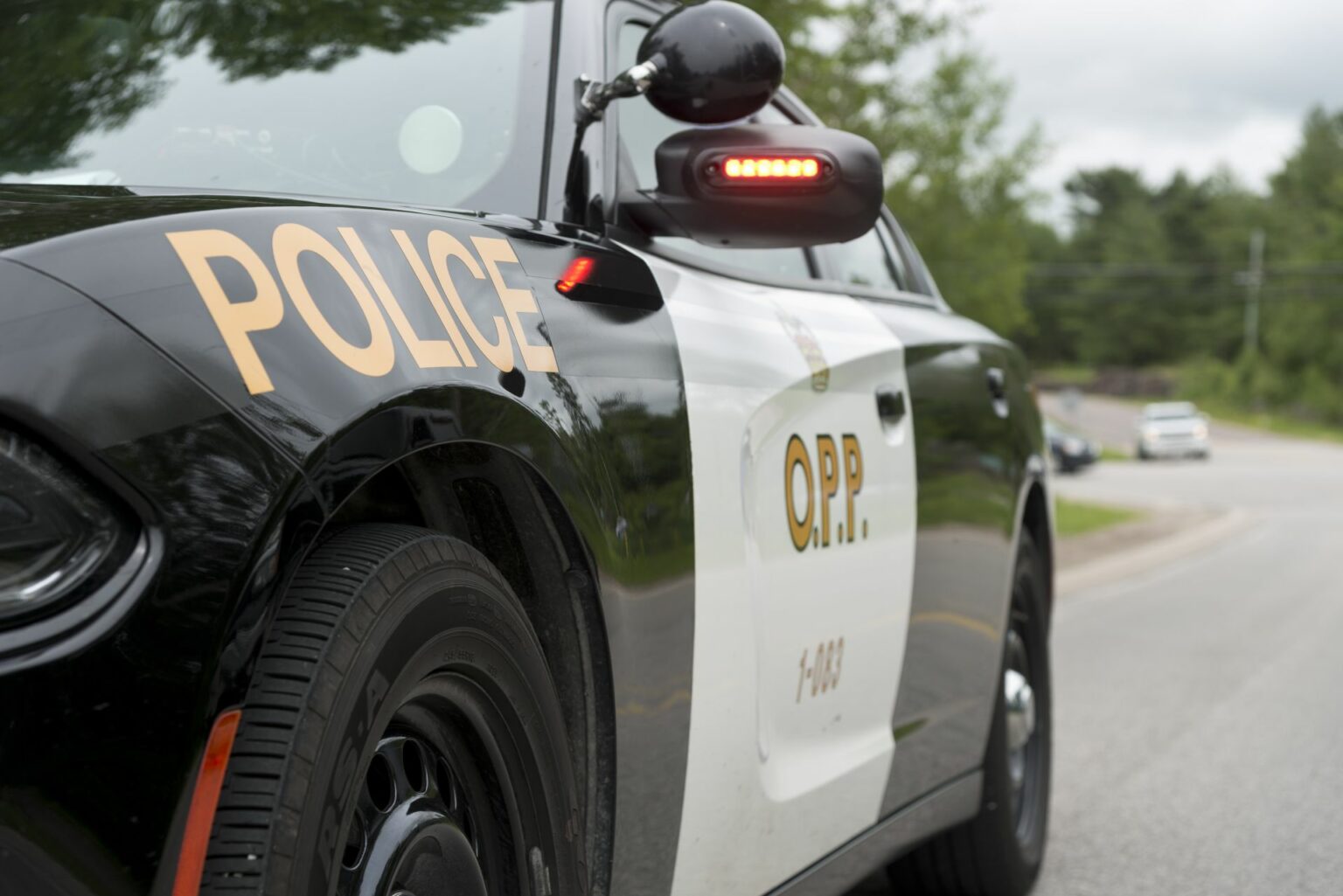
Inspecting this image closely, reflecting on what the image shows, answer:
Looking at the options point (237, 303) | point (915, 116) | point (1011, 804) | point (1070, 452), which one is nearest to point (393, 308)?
point (237, 303)

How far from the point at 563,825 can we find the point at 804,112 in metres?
2.00

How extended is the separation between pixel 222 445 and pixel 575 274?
781mm

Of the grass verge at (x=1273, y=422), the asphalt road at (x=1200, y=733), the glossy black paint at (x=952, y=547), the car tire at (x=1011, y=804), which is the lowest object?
the grass verge at (x=1273, y=422)

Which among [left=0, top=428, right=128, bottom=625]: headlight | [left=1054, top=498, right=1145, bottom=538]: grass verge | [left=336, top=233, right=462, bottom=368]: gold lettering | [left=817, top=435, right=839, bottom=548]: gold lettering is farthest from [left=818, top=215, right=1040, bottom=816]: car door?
[left=1054, top=498, right=1145, bottom=538]: grass verge

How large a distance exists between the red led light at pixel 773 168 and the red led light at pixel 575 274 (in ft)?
0.95

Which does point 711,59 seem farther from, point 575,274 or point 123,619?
point 123,619

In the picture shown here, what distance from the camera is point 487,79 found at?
2.48 metres

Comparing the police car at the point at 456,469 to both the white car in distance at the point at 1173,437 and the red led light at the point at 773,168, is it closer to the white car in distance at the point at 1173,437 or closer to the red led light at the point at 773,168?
the red led light at the point at 773,168

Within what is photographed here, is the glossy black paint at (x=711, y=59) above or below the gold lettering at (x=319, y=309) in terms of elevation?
above

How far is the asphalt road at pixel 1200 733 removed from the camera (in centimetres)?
449

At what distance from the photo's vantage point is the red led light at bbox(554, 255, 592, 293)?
2059 mm

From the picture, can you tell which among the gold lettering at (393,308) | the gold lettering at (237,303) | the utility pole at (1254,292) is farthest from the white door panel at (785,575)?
the utility pole at (1254,292)

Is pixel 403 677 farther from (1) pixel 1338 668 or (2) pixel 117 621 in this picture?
(1) pixel 1338 668

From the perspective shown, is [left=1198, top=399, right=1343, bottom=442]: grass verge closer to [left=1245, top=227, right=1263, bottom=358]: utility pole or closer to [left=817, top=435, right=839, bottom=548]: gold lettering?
[left=1245, top=227, right=1263, bottom=358]: utility pole
